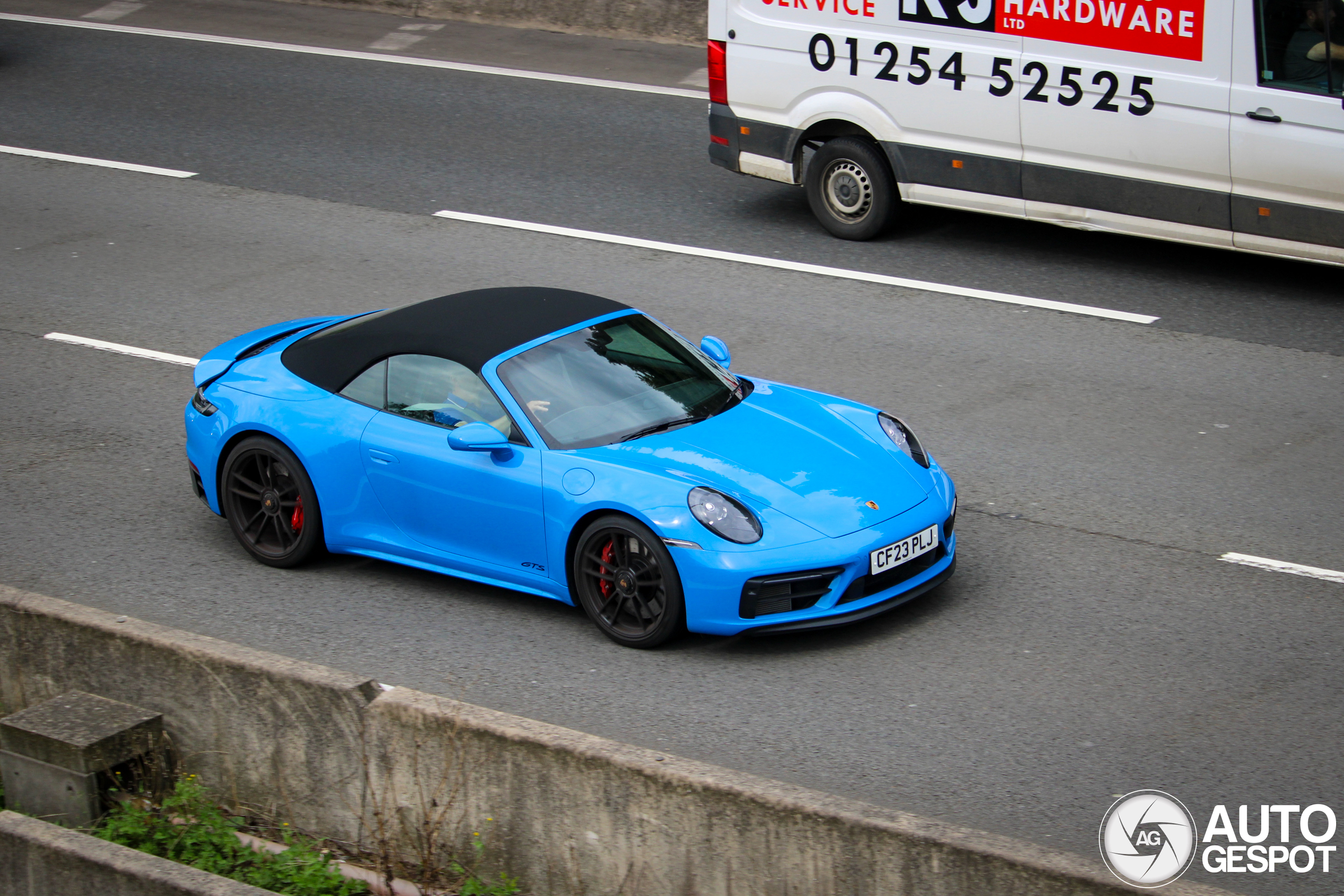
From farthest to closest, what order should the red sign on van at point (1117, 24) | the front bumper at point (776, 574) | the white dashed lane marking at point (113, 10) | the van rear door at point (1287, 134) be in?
the white dashed lane marking at point (113, 10) < the red sign on van at point (1117, 24) < the van rear door at point (1287, 134) < the front bumper at point (776, 574)

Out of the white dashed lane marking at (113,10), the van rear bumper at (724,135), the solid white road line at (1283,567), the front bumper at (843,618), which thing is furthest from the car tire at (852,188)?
the white dashed lane marking at (113,10)

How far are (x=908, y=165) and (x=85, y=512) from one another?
21.0 ft

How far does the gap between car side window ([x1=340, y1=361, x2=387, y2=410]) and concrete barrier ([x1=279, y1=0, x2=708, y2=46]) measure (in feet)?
33.9

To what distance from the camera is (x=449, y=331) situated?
→ 274 inches

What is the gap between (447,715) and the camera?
482 cm

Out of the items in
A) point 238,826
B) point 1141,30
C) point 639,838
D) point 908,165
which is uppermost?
point 1141,30

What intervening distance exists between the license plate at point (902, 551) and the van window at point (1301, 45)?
5.04 meters

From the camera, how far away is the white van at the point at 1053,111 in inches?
379

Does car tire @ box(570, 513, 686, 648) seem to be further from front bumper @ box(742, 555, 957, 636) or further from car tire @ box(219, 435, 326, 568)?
car tire @ box(219, 435, 326, 568)

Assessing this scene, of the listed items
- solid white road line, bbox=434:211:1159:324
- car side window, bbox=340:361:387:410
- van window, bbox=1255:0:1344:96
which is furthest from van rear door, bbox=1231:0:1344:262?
car side window, bbox=340:361:387:410

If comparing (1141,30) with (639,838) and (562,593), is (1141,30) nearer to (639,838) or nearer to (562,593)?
(562,593)

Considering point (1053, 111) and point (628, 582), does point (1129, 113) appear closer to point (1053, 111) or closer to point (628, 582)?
point (1053, 111)

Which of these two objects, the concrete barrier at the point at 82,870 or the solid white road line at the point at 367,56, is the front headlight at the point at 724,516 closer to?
the concrete barrier at the point at 82,870

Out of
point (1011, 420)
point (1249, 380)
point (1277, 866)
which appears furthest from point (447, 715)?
point (1249, 380)
